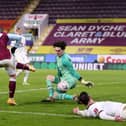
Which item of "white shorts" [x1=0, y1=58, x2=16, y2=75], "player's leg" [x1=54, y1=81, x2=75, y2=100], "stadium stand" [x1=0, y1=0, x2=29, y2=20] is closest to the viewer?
"white shorts" [x1=0, y1=58, x2=16, y2=75]

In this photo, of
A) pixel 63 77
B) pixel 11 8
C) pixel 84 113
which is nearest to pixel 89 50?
pixel 11 8

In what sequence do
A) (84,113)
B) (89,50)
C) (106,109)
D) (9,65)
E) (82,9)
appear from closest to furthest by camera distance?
1. (106,109)
2. (84,113)
3. (9,65)
4. (89,50)
5. (82,9)

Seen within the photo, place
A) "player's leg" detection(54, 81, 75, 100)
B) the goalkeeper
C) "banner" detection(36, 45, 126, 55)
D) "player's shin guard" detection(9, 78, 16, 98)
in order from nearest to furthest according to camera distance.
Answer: "player's shin guard" detection(9, 78, 16, 98) < "player's leg" detection(54, 81, 75, 100) < the goalkeeper < "banner" detection(36, 45, 126, 55)

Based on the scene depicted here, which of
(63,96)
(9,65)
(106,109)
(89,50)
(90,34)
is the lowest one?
(89,50)

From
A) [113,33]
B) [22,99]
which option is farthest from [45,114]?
[113,33]

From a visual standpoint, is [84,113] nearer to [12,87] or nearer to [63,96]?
[63,96]

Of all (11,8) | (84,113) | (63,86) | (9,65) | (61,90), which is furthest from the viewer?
(11,8)

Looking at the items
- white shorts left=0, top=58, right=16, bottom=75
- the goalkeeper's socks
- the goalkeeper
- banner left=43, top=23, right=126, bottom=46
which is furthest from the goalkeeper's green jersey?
banner left=43, top=23, right=126, bottom=46

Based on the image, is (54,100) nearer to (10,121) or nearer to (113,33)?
(10,121)

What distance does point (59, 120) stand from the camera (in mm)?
10641

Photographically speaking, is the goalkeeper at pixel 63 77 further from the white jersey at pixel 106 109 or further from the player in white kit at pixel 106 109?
the white jersey at pixel 106 109

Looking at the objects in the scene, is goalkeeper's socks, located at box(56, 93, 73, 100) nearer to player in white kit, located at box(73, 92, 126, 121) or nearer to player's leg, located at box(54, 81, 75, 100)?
player's leg, located at box(54, 81, 75, 100)

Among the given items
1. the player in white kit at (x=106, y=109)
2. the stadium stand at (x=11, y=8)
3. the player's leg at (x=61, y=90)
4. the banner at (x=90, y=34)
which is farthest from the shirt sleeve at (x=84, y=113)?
the stadium stand at (x=11, y=8)

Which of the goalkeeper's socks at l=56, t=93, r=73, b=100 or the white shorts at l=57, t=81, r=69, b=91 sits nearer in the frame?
the goalkeeper's socks at l=56, t=93, r=73, b=100
